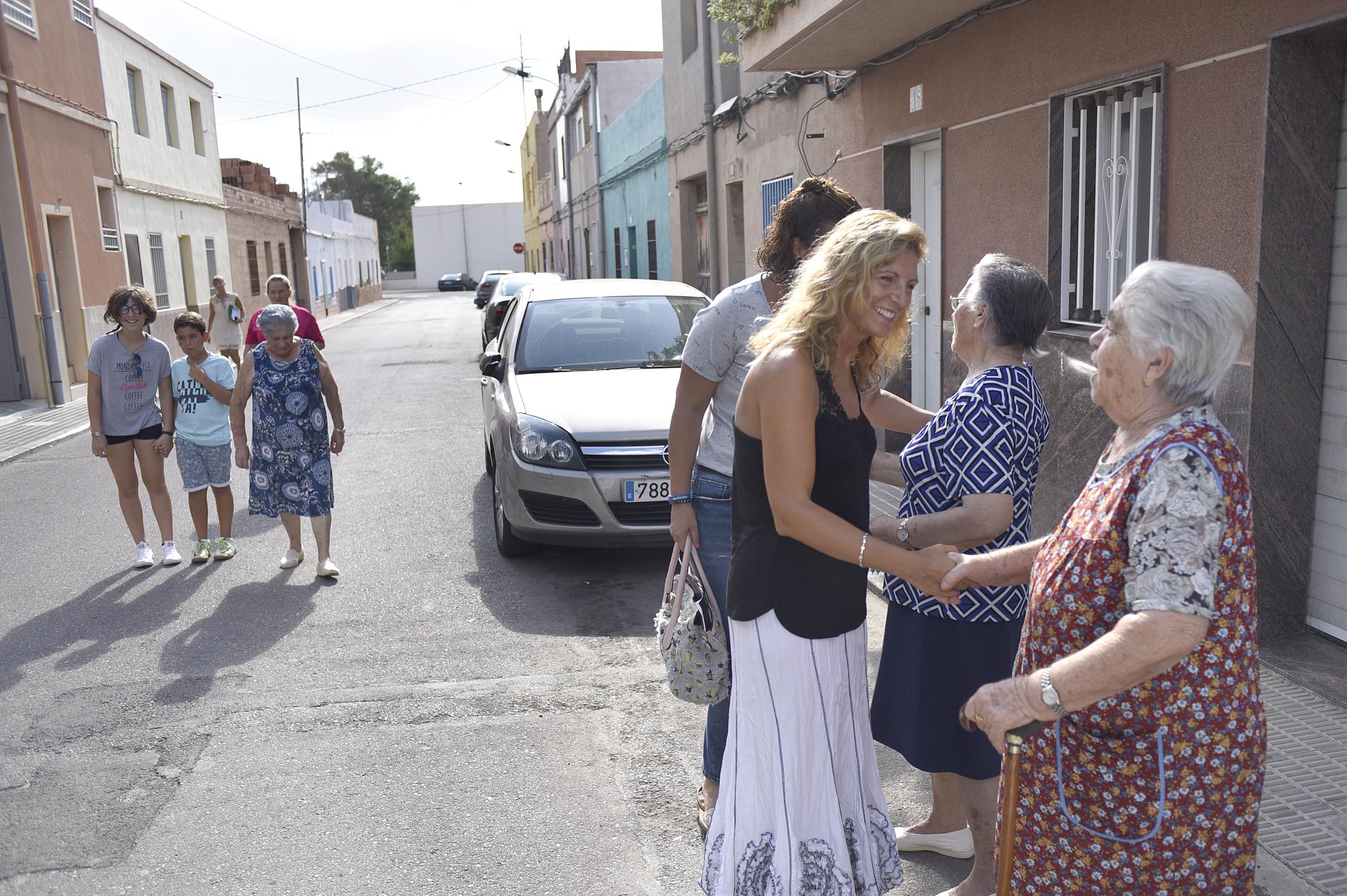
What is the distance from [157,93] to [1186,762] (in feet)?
79.5

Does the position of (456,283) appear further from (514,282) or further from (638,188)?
(638,188)

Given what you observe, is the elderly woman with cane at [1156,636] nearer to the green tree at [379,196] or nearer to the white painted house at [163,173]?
the white painted house at [163,173]

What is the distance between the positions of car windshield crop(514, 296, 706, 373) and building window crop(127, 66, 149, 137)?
16.6m

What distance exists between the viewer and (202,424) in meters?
6.47

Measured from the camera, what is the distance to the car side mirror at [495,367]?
7.03 meters

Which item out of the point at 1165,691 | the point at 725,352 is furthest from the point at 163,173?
the point at 1165,691

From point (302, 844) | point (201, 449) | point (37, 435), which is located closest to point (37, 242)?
point (37, 435)

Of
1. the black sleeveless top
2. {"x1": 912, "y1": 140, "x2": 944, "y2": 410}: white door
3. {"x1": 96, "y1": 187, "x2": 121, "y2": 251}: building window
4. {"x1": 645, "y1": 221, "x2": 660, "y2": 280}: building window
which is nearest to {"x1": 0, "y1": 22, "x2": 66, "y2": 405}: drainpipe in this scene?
{"x1": 96, "y1": 187, "x2": 121, "y2": 251}: building window

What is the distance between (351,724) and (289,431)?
7.73 ft

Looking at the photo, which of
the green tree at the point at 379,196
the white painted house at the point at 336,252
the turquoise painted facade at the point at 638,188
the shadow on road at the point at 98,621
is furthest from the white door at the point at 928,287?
the green tree at the point at 379,196

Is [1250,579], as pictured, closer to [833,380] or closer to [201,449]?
[833,380]

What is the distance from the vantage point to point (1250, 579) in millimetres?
1920

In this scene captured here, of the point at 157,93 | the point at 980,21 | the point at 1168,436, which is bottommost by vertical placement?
the point at 1168,436

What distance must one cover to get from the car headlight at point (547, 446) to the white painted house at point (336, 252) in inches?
1414
